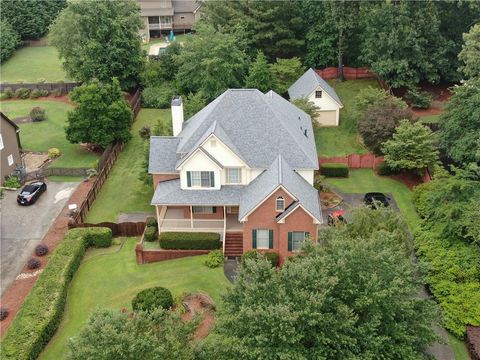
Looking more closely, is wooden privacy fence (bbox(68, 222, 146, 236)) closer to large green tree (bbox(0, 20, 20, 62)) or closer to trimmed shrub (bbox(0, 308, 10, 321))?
trimmed shrub (bbox(0, 308, 10, 321))

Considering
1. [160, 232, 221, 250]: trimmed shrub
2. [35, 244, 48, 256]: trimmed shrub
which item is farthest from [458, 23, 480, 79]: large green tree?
[35, 244, 48, 256]: trimmed shrub

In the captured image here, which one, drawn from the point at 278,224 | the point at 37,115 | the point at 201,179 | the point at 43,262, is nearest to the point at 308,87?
the point at 201,179

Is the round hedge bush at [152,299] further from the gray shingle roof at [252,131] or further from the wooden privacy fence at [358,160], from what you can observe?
the wooden privacy fence at [358,160]

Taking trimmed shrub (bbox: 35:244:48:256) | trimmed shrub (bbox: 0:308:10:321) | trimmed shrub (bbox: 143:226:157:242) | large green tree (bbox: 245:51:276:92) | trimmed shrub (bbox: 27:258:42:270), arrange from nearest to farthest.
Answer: trimmed shrub (bbox: 0:308:10:321) → trimmed shrub (bbox: 27:258:42:270) → trimmed shrub (bbox: 35:244:48:256) → trimmed shrub (bbox: 143:226:157:242) → large green tree (bbox: 245:51:276:92)

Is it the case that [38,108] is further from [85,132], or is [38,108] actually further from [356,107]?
[356,107]

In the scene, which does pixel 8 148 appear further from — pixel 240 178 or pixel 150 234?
pixel 240 178

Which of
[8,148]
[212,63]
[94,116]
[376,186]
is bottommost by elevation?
[376,186]

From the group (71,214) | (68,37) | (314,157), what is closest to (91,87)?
(71,214)
